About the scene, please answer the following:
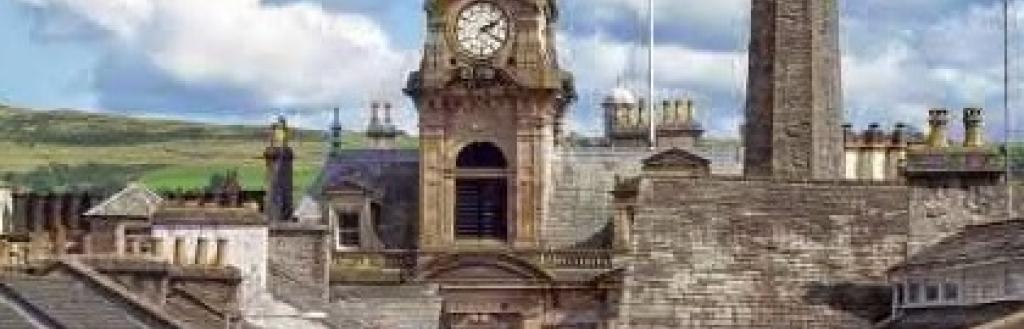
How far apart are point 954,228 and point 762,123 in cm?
1007

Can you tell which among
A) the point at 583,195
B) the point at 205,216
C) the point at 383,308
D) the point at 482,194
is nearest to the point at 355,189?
the point at 482,194

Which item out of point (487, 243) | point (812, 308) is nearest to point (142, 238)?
point (812, 308)

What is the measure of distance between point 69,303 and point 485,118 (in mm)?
52072

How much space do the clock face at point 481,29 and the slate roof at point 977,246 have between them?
38.1 metres

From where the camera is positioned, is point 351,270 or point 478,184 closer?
point 351,270

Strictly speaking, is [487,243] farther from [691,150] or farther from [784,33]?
[784,33]

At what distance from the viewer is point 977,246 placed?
130ft

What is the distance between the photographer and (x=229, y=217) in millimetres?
41562

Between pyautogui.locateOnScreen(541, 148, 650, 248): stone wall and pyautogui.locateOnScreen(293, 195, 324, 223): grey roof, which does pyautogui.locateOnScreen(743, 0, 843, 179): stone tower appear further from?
pyautogui.locateOnScreen(293, 195, 324, 223): grey roof

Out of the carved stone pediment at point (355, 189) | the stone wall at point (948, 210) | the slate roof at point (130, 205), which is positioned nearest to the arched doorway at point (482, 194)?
the carved stone pediment at point (355, 189)

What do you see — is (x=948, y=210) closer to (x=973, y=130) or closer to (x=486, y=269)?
(x=973, y=130)

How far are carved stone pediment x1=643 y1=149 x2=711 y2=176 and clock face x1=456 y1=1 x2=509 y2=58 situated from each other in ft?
18.3

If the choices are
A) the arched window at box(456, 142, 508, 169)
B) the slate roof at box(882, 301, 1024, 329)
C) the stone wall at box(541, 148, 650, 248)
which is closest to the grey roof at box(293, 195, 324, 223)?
the arched window at box(456, 142, 508, 169)

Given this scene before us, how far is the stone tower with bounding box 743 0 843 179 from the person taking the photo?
5319cm
